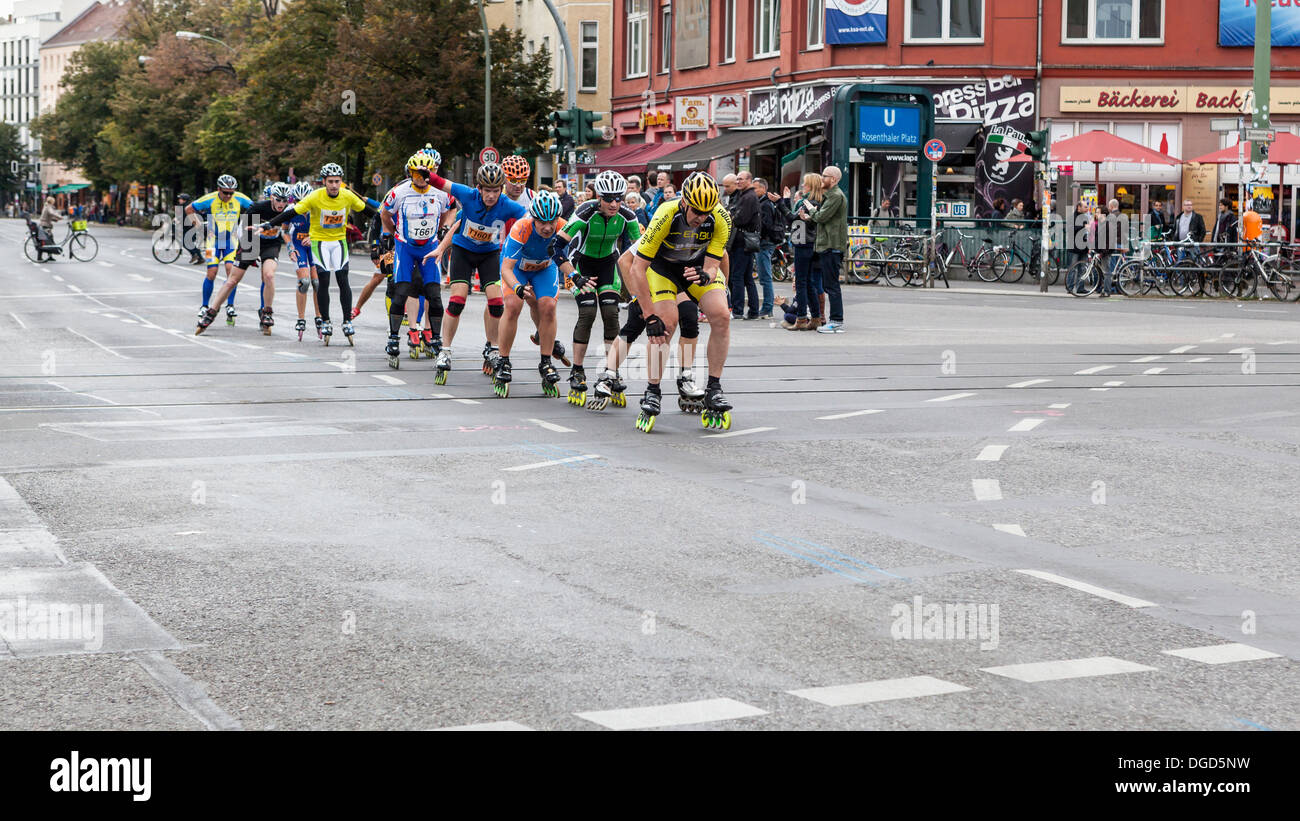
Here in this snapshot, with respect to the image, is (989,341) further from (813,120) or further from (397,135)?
(397,135)

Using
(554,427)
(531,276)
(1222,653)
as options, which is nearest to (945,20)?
(531,276)

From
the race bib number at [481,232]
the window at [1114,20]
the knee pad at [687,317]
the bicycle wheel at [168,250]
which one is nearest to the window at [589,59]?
the bicycle wheel at [168,250]

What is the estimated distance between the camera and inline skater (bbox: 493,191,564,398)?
13.9 m

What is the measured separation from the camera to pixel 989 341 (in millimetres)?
20641

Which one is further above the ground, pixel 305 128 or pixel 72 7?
pixel 72 7

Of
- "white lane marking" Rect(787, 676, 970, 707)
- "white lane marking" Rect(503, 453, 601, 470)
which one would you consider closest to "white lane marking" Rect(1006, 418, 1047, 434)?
"white lane marking" Rect(503, 453, 601, 470)

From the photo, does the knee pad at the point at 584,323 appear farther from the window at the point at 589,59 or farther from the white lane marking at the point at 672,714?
the window at the point at 589,59

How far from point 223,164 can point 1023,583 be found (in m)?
74.1

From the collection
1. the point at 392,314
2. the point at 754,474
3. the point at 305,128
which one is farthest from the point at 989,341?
the point at 305,128

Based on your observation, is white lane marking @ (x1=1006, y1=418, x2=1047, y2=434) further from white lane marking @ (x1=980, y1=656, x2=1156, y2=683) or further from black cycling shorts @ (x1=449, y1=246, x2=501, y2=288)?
white lane marking @ (x1=980, y1=656, x2=1156, y2=683)

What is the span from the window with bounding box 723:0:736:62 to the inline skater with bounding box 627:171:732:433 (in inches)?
1449

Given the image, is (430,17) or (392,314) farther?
(430,17)

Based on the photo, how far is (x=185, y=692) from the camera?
5.48 metres

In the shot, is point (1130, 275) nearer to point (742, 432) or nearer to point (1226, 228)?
point (1226, 228)
